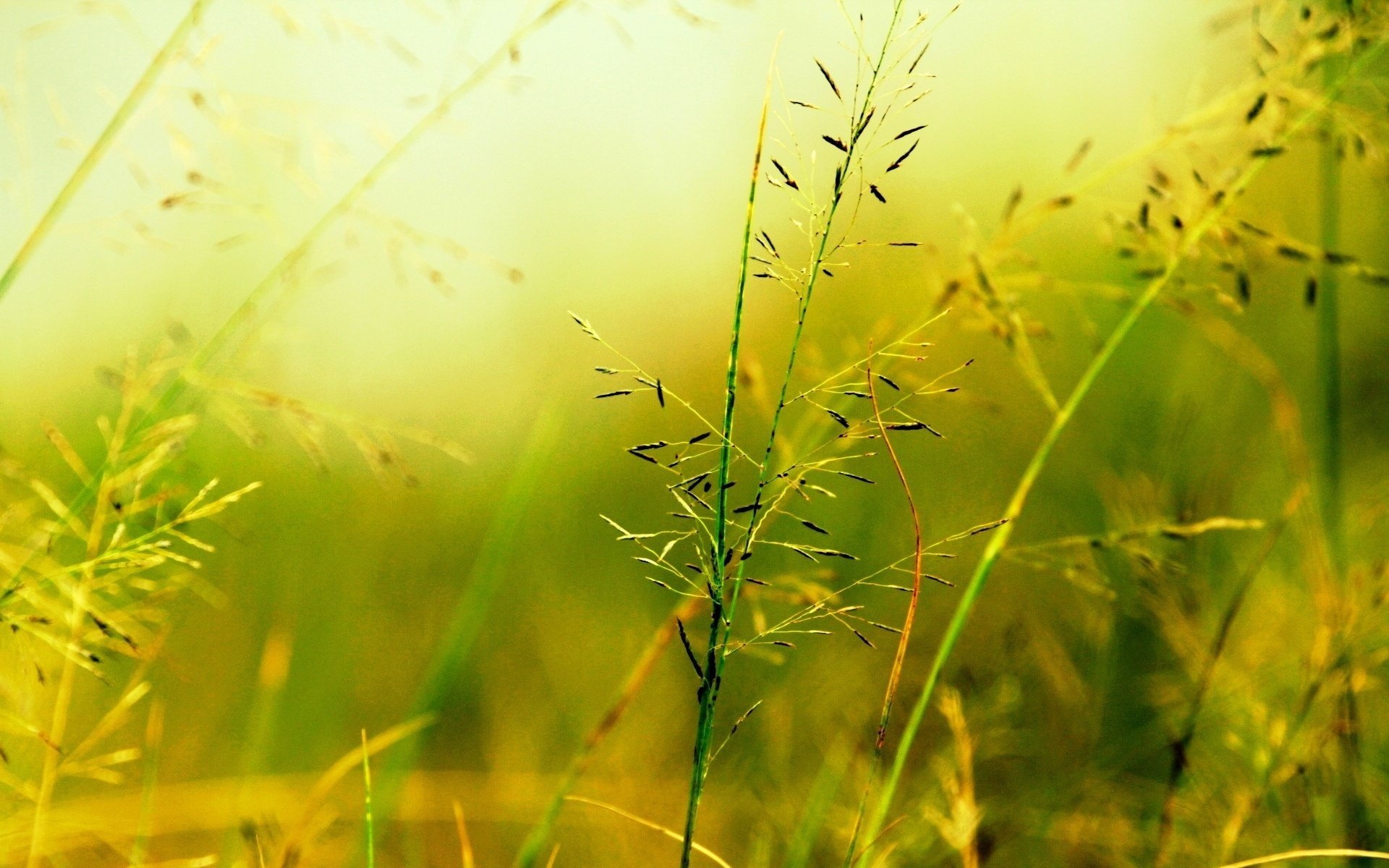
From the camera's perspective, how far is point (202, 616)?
8.11ft

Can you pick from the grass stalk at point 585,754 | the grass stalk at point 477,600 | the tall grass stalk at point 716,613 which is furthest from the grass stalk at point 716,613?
the grass stalk at point 477,600

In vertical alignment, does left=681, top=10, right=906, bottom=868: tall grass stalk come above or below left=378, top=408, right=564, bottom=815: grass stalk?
above

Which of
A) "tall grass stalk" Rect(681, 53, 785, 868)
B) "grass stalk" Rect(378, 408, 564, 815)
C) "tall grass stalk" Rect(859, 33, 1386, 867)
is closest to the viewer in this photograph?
"tall grass stalk" Rect(681, 53, 785, 868)

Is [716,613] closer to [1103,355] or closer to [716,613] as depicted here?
[716,613]

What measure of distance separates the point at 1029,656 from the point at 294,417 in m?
1.43

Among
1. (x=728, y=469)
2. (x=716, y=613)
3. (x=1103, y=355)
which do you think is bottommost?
(x=716, y=613)

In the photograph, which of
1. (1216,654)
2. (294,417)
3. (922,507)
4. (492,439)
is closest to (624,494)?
(492,439)

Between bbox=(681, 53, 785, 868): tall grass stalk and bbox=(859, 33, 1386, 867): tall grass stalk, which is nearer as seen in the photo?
bbox=(681, 53, 785, 868): tall grass stalk

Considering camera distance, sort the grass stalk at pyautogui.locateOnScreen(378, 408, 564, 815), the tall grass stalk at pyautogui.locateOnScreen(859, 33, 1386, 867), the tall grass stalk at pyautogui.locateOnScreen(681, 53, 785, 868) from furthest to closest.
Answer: the grass stalk at pyautogui.locateOnScreen(378, 408, 564, 815)
the tall grass stalk at pyautogui.locateOnScreen(859, 33, 1386, 867)
the tall grass stalk at pyautogui.locateOnScreen(681, 53, 785, 868)

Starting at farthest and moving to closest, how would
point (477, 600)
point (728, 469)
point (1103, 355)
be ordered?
1. point (477, 600)
2. point (1103, 355)
3. point (728, 469)

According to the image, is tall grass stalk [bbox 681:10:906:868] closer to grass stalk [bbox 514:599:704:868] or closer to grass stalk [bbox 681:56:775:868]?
grass stalk [bbox 681:56:775:868]

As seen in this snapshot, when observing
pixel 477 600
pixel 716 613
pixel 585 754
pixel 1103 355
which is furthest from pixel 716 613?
pixel 477 600

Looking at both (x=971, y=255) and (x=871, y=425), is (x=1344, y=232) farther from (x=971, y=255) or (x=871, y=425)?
(x=871, y=425)

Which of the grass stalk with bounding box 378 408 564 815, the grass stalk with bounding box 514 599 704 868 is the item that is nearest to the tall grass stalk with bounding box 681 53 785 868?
the grass stalk with bounding box 514 599 704 868
